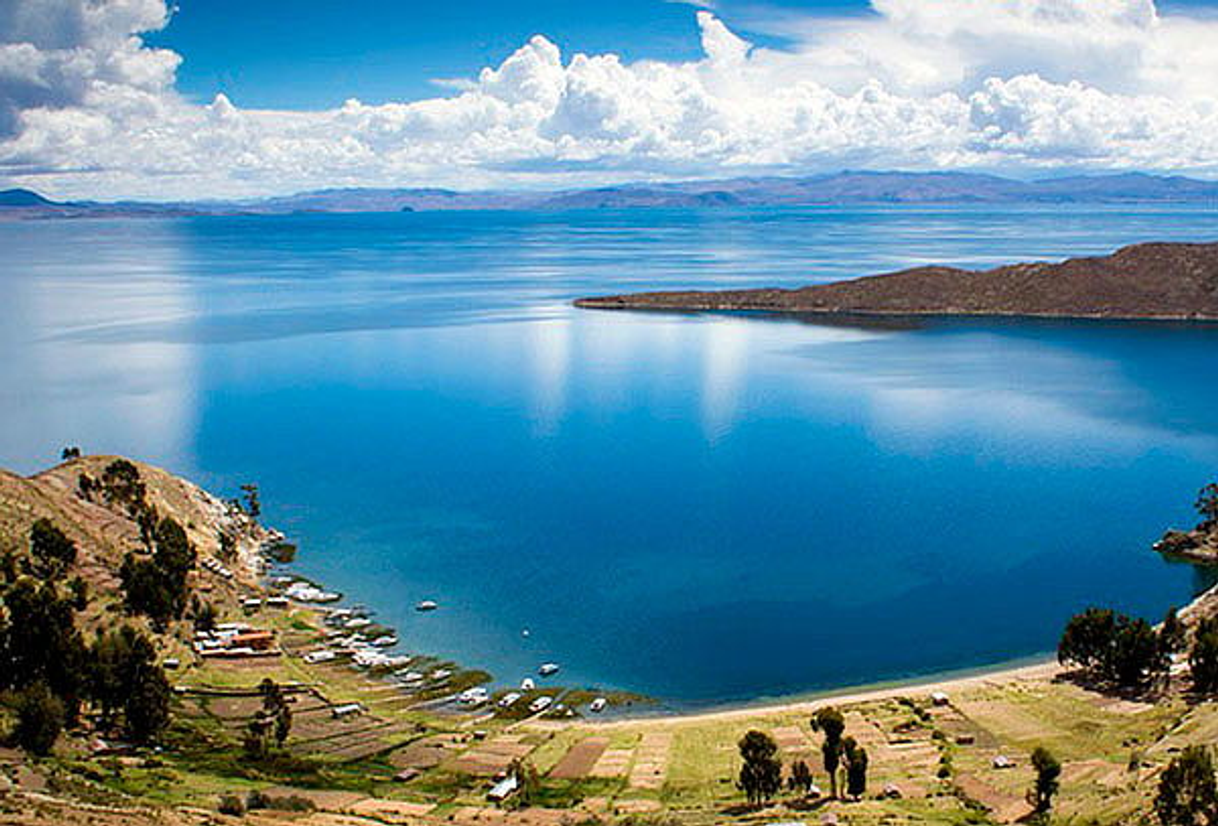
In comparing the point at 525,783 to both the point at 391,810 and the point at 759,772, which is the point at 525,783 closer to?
the point at 391,810

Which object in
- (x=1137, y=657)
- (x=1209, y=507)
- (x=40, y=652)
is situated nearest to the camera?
(x=40, y=652)

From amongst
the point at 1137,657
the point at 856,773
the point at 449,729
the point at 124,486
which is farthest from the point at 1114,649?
the point at 124,486

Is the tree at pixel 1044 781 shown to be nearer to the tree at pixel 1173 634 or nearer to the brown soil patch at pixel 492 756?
the tree at pixel 1173 634

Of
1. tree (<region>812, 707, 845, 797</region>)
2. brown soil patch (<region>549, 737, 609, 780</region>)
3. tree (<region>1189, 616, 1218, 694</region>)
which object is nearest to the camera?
tree (<region>812, 707, 845, 797</region>)

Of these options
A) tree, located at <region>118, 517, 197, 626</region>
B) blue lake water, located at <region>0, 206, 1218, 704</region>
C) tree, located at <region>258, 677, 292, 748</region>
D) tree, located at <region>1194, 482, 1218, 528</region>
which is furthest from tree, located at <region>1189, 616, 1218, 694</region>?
tree, located at <region>118, 517, 197, 626</region>

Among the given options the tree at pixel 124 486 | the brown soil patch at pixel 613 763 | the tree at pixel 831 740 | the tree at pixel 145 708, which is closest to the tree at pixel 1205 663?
the tree at pixel 831 740

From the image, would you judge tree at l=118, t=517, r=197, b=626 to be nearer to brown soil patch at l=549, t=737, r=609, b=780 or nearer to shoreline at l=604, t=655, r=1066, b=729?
shoreline at l=604, t=655, r=1066, b=729
